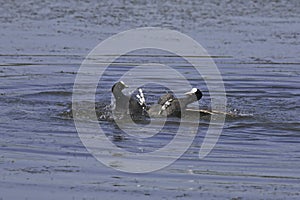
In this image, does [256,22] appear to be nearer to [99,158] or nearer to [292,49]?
[292,49]

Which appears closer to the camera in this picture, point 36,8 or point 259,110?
point 259,110

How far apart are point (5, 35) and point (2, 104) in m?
5.45

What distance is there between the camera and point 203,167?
9172 mm

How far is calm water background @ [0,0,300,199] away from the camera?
27.7 feet

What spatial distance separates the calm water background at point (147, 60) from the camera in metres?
8.45

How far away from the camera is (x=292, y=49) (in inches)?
671

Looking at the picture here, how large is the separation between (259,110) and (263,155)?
3004 millimetres

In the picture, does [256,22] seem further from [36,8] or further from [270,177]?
[270,177]

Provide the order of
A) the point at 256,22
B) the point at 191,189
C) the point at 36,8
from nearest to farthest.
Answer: the point at 191,189
the point at 256,22
the point at 36,8

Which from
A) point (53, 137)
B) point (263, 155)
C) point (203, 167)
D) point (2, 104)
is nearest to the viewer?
point (203, 167)

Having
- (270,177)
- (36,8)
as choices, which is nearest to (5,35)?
(36,8)

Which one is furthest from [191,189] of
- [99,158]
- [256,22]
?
[256,22]

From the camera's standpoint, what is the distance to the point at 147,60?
16.4 metres

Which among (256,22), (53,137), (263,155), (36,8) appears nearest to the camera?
(263,155)
